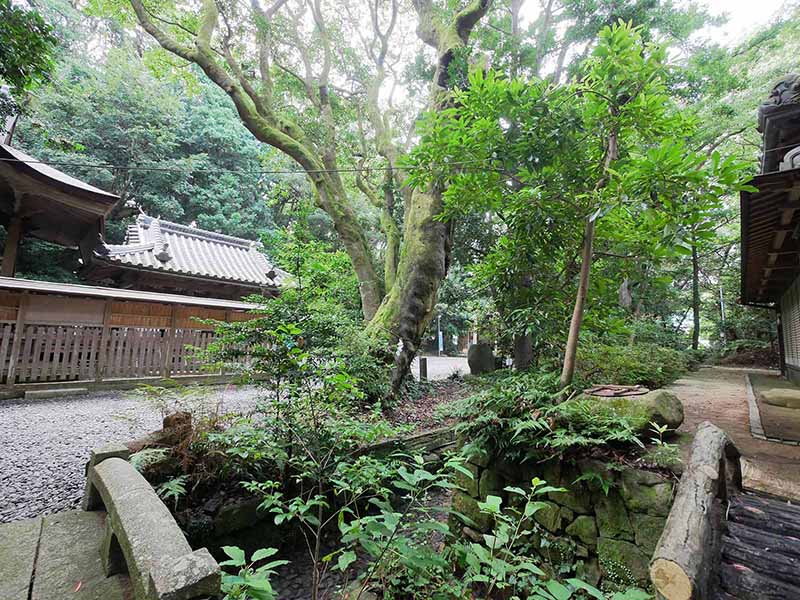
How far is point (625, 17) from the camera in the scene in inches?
329

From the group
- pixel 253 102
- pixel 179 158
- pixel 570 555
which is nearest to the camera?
pixel 570 555

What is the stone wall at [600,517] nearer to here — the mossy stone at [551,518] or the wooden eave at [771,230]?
the mossy stone at [551,518]

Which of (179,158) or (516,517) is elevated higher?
(179,158)

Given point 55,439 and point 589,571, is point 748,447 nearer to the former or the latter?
point 589,571

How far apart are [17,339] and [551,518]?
29.9ft

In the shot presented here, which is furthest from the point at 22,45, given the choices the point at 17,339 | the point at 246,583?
the point at 17,339

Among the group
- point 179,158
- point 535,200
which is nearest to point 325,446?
point 535,200

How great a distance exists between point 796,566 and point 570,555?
1.53m

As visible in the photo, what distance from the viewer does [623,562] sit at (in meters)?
2.84

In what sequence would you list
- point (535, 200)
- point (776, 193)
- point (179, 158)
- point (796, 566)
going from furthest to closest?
point (179, 158), point (776, 193), point (535, 200), point (796, 566)

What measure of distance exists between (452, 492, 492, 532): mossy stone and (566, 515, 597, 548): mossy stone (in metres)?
0.89

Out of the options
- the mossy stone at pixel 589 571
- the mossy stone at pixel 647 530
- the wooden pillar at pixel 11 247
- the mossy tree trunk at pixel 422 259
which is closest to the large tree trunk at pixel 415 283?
the mossy tree trunk at pixel 422 259

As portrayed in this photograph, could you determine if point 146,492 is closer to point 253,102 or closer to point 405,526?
point 405,526

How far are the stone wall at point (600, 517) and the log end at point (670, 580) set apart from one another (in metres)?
1.06
